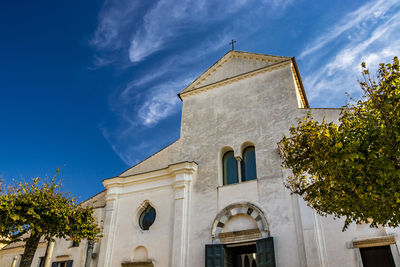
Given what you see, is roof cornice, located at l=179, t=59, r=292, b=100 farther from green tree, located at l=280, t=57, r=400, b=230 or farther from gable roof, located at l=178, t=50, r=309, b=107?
green tree, located at l=280, t=57, r=400, b=230

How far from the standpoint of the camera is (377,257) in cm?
1173

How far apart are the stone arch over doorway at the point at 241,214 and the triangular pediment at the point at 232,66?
779 cm

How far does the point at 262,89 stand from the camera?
1756 centimetres

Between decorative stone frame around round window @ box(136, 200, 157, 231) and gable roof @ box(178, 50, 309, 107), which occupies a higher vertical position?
gable roof @ box(178, 50, 309, 107)

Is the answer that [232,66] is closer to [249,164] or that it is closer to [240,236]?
[249,164]

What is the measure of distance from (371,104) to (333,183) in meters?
2.33

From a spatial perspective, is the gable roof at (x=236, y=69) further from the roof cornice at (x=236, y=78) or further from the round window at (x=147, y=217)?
the round window at (x=147, y=217)

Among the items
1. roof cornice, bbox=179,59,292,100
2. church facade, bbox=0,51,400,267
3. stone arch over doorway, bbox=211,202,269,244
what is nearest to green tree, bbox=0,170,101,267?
church facade, bbox=0,51,400,267

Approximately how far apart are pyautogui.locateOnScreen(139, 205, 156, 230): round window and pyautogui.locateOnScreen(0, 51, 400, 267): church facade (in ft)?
0.18

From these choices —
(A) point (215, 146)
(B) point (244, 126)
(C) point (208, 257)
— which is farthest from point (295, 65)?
(C) point (208, 257)

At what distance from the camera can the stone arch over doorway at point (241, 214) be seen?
45.9 feet

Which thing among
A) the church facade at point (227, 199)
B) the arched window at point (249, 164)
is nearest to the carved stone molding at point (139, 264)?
the church facade at point (227, 199)

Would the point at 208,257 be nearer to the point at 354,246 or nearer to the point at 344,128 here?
the point at 354,246

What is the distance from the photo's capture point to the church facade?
41.9 ft
